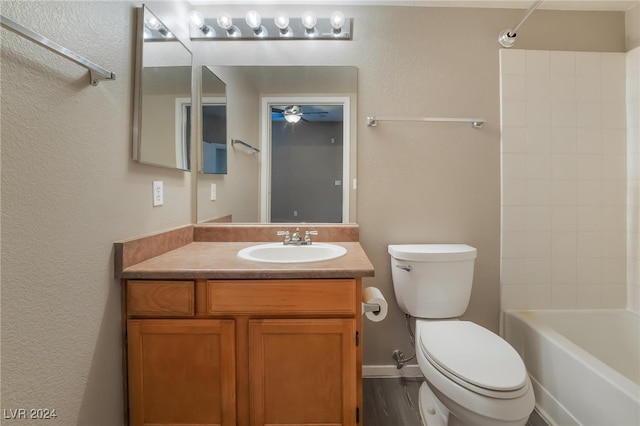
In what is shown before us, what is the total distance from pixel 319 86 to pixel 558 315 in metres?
1.86

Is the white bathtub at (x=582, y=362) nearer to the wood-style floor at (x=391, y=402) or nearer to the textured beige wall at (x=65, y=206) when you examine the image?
the wood-style floor at (x=391, y=402)

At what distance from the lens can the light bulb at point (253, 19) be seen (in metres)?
1.50

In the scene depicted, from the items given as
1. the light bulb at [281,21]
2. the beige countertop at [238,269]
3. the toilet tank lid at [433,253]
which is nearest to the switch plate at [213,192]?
the beige countertop at [238,269]

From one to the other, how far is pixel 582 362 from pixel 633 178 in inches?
45.2

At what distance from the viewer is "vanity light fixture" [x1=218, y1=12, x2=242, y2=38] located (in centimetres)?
151

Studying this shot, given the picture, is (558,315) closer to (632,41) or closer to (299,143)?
(632,41)

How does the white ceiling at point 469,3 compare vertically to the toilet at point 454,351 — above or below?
above

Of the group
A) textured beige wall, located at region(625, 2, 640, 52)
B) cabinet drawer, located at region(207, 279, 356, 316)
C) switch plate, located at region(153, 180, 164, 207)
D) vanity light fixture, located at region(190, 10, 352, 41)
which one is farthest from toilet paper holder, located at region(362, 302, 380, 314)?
textured beige wall, located at region(625, 2, 640, 52)

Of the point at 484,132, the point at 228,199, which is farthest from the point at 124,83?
the point at 484,132

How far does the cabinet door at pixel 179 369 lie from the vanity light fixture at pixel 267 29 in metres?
1.47

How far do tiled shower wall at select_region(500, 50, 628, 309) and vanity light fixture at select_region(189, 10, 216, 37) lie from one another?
5.38 ft

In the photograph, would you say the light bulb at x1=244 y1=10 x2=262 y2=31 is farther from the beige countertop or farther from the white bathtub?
the white bathtub

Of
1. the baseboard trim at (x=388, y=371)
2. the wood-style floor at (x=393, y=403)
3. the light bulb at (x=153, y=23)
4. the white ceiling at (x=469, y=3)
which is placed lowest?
the wood-style floor at (x=393, y=403)

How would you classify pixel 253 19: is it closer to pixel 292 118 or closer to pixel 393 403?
pixel 292 118
